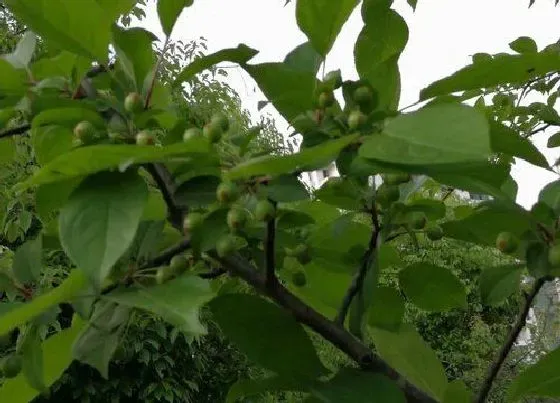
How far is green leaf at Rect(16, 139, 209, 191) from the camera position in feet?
1.42

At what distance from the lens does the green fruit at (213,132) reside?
0.55m

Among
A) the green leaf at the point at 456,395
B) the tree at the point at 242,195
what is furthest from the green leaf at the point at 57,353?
the green leaf at the point at 456,395

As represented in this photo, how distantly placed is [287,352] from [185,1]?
29cm

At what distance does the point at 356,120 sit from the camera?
20.7 inches

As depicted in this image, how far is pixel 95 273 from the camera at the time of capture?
43cm

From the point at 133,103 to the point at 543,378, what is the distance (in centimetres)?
38

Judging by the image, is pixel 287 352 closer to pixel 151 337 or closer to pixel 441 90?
pixel 441 90

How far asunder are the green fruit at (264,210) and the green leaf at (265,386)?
0.17 meters

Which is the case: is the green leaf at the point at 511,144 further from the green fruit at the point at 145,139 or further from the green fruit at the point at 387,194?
the green fruit at the point at 145,139

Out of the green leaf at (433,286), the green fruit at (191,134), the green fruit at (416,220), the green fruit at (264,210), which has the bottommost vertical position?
the green leaf at (433,286)

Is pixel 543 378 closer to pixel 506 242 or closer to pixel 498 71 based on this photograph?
pixel 506 242

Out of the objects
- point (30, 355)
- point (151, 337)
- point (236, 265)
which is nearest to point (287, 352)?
point (236, 265)

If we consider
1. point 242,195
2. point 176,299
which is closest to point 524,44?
point 242,195

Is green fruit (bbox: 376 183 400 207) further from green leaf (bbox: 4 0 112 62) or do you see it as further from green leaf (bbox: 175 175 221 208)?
green leaf (bbox: 4 0 112 62)
